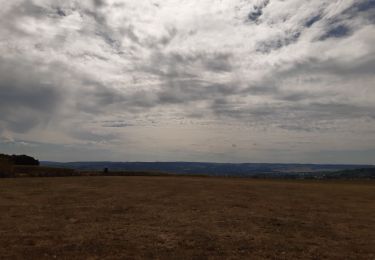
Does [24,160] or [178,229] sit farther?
[24,160]

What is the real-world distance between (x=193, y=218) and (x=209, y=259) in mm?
6074

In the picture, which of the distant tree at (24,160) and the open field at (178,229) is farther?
the distant tree at (24,160)

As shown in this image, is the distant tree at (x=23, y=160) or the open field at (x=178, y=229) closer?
the open field at (x=178, y=229)

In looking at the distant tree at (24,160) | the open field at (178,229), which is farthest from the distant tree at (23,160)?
the open field at (178,229)

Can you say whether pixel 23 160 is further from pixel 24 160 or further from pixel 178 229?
pixel 178 229

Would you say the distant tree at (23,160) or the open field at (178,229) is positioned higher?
the distant tree at (23,160)

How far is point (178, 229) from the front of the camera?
45.5 ft

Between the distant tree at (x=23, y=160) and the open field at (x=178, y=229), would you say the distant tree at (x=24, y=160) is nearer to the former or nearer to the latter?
the distant tree at (x=23, y=160)

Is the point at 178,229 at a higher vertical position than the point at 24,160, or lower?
lower

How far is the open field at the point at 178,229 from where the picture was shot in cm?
1081

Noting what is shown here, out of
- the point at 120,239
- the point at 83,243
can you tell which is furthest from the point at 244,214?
the point at 83,243

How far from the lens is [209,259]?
10164 millimetres

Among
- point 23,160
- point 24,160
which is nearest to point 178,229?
point 24,160

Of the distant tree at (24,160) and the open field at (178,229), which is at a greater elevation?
the distant tree at (24,160)
